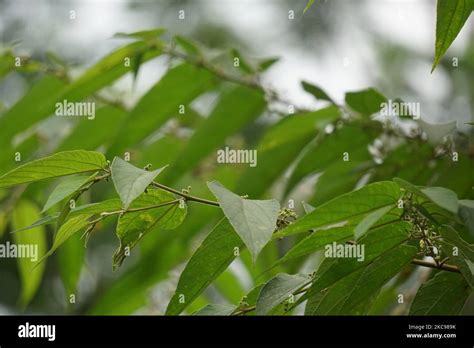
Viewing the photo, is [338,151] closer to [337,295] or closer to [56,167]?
[337,295]

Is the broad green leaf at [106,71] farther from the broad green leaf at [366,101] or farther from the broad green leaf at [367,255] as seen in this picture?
the broad green leaf at [367,255]

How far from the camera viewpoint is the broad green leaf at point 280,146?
1.25 metres

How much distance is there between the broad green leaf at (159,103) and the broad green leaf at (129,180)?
24.1 inches

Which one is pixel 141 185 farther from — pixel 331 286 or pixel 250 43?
pixel 250 43

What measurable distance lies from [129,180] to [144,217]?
0.13 m

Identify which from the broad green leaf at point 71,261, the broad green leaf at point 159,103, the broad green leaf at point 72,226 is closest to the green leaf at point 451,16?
the broad green leaf at point 72,226

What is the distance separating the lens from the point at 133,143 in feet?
4.24

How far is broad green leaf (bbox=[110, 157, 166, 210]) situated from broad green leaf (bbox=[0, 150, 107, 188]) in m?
0.05

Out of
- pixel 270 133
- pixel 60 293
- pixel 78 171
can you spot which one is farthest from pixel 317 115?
pixel 60 293

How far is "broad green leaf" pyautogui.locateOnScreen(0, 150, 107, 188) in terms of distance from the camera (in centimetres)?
69
